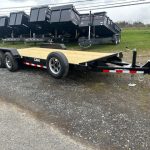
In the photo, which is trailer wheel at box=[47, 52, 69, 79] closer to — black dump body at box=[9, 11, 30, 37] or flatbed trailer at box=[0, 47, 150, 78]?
flatbed trailer at box=[0, 47, 150, 78]

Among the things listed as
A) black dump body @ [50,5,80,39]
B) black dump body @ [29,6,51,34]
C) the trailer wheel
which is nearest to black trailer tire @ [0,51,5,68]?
the trailer wheel

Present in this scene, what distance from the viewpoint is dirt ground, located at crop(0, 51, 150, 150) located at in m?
4.85

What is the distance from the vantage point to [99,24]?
17.6m

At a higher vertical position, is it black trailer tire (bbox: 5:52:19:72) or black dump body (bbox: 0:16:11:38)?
black dump body (bbox: 0:16:11:38)

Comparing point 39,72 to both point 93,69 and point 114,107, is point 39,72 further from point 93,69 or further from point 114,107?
point 114,107

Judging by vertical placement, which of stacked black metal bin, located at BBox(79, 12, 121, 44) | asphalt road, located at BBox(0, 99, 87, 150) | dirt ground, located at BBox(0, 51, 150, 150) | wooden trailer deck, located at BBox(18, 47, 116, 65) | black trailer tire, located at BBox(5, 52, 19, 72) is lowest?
asphalt road, located at BBox(0, 99, 87, 150)

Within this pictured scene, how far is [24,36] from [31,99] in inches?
704

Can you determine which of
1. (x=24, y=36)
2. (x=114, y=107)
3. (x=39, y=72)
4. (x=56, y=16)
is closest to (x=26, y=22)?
(x=24, y=36)

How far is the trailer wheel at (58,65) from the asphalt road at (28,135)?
199cm

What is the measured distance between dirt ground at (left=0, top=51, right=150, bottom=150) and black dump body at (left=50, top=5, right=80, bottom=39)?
30.2ft

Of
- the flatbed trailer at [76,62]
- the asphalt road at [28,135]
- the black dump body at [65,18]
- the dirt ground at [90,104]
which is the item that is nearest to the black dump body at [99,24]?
the black dump body at [65,18]

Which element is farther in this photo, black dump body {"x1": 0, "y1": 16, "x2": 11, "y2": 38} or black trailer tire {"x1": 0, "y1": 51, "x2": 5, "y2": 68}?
black dump body {"x1": 0, "y1": 16, "x2": 11, "y2": 38}

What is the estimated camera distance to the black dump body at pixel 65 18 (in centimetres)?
1786

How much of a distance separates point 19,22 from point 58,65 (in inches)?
588
